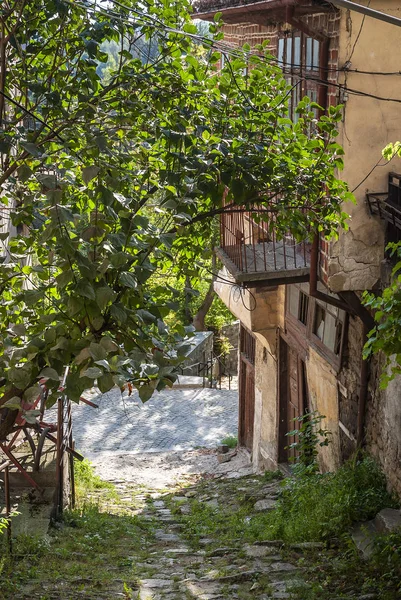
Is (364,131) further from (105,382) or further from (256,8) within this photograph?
(105,382)

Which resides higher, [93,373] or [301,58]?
[301,58]

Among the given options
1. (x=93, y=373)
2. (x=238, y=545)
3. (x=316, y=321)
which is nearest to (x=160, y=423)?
(x=316, y=321)

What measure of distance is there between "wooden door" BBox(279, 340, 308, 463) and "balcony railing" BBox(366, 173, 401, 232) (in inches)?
162

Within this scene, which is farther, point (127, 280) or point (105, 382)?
point (127, 280)

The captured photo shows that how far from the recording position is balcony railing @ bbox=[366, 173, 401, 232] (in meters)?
8.31

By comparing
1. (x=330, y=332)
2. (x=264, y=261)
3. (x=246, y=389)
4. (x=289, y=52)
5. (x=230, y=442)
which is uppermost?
(x=289, y=52)

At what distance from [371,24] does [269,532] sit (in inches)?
218

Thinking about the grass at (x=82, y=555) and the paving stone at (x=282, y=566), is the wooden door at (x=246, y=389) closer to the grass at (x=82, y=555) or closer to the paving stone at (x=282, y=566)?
the grass at (x=82, y=555)

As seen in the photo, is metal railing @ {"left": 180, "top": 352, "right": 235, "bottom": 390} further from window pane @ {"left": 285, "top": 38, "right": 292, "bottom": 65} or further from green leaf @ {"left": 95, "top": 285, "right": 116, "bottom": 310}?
green leaf @ {"left": 95, "top": 285, "right": 116, "bottom": 310}

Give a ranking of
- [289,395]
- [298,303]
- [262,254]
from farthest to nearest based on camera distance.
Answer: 1. [289,395]
2. [298,303]
3. [262,254]

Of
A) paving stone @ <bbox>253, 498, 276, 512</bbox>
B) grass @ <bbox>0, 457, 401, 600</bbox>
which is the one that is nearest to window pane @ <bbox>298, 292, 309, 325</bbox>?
grass @ <bbox>0, 457, 401, 600</bbox>

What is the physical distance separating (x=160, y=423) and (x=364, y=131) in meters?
12.8

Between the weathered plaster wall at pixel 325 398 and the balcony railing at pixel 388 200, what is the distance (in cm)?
246

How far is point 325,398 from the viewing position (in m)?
10.7
